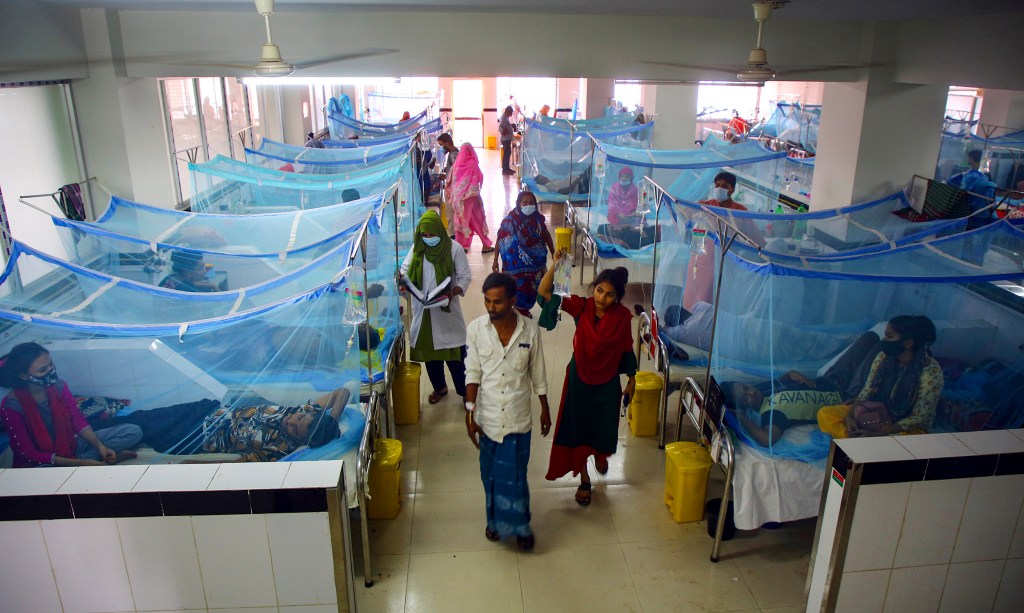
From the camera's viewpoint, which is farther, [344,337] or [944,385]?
[944,385]

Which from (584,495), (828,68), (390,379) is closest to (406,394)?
(390,379)

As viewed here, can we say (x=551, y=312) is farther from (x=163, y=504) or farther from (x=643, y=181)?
(x=643, y=181)

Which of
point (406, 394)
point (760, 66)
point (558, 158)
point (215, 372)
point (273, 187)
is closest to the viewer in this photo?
point (215, 372)

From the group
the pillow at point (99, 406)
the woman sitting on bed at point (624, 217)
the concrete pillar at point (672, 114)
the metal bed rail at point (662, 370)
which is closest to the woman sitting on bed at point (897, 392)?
the metal bed rail at point (662, 370)

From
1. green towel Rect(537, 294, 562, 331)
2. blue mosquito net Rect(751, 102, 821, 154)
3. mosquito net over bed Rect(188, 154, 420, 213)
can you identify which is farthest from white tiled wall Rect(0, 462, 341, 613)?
blue mosquito net Rect(751, 102, 821, 154)

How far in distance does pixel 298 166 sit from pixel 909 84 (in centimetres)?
629

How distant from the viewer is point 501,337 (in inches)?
146

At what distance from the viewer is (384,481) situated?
418cm

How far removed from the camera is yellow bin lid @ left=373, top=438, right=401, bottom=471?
4152mm

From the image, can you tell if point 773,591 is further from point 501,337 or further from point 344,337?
point 344,337

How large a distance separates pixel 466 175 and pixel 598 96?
5.51m

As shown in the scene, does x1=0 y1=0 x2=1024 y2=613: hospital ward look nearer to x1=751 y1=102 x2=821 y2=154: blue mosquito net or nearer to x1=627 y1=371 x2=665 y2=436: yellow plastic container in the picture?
x1=627 y1=371 x2=665 y2=436: yellow plastic container

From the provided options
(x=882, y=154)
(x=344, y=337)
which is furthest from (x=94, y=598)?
(x=882, y=154)

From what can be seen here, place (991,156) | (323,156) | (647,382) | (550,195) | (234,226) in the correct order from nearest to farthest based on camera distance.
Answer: (647,382) < (234,226) < (323,156) < (991,156) < (550,195)
